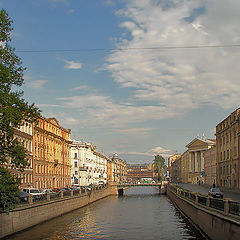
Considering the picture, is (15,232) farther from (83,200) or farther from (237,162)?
(237,162)

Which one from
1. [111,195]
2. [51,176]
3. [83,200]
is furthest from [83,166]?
[83,200]

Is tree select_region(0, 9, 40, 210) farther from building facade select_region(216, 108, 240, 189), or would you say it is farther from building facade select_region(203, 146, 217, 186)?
building facade select_region(203, 146, 217, 186)

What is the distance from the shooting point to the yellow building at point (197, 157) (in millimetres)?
166500

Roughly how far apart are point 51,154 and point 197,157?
→ 96.7 metres

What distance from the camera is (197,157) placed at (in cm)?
17575

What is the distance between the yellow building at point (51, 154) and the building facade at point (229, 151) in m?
37.3

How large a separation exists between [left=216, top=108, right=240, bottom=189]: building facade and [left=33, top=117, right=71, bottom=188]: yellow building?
37.3 m

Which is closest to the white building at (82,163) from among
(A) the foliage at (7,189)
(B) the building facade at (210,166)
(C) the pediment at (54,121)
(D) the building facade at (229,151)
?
(C) the pediment at (54,121)

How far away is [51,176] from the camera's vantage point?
90562mm

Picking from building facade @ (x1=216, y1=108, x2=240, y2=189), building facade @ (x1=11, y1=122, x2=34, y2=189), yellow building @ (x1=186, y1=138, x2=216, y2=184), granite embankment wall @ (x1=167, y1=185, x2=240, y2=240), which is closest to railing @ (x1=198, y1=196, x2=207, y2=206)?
granite embankment wall @ (x1=167, y1=185, x2=240, y2=240)

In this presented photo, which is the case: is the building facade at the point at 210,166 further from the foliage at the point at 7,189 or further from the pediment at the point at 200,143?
the foliage at the point at 7,189

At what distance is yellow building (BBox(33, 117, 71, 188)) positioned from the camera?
81312 mm

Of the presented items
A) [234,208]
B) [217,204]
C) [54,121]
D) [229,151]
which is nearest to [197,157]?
[229,151]

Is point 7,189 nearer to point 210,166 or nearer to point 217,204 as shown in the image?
point 217,204
